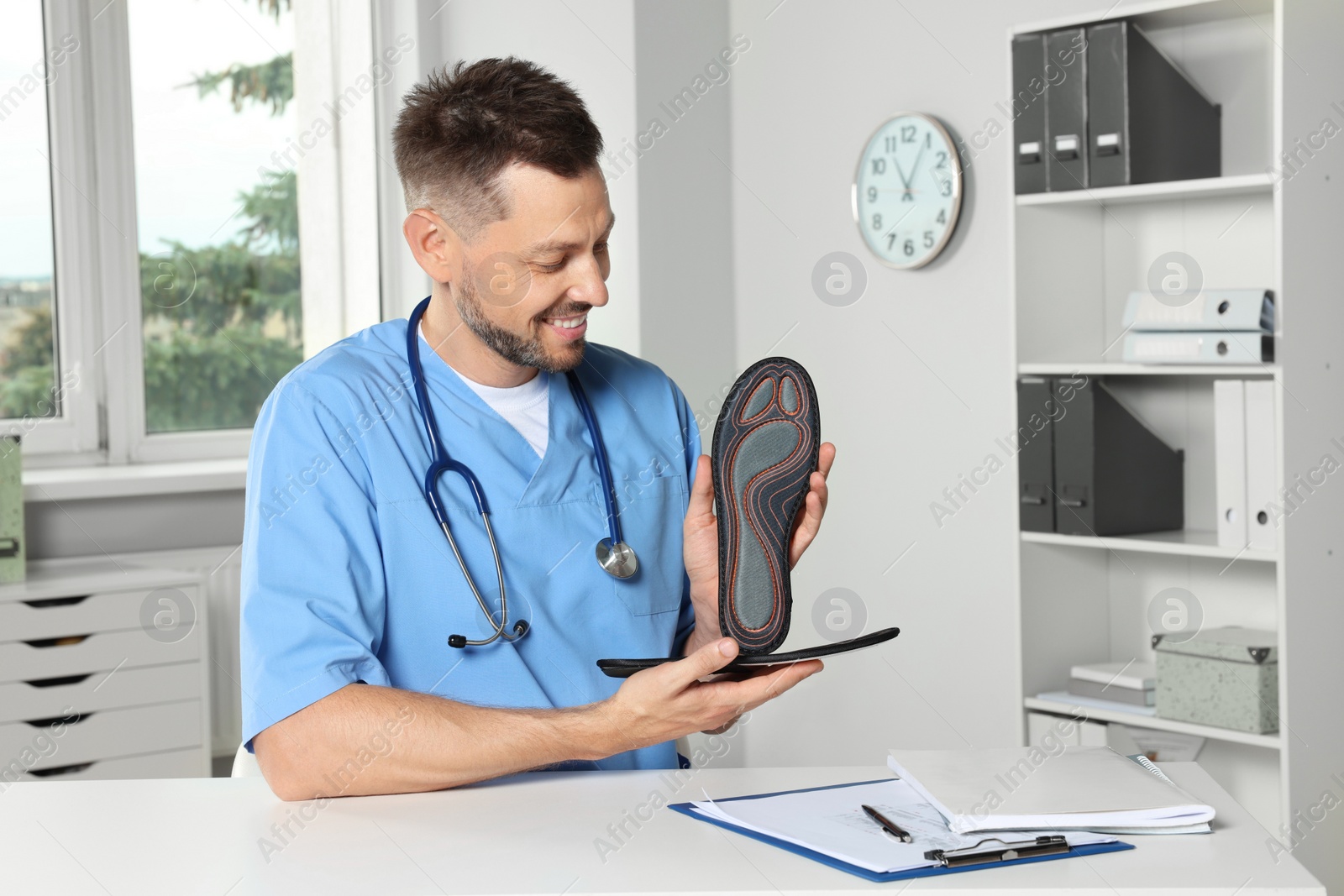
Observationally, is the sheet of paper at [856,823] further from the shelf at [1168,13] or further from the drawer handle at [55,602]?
the drawer handle at [55,602]

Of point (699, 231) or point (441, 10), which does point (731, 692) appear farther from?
point (441, 10)

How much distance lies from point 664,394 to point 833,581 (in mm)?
1786

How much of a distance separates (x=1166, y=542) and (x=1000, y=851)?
146 centimetres

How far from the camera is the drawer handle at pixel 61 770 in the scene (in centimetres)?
280

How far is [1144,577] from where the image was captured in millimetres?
2592

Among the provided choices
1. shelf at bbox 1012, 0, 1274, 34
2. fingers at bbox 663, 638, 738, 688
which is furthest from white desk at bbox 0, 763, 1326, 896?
shelf at bbox 1012, 0, 1274, 34

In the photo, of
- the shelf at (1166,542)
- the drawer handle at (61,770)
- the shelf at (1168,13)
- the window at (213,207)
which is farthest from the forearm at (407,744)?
the window at (213,207)

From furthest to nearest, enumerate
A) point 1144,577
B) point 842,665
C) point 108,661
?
point 842,665 < point 108,661 < point 1144,577

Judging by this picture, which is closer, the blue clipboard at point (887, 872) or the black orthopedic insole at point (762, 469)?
the blue clipboard at point (887, 872)

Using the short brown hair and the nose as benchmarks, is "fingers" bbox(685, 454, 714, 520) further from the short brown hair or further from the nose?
the short brown hair

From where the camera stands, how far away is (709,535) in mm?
1377

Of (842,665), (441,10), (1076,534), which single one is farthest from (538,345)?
(441,10)

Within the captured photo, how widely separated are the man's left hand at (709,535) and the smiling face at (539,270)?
0.71 feet

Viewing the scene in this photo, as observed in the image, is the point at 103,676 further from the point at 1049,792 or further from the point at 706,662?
the point at 1049,792
